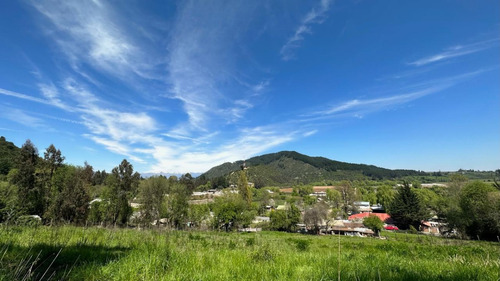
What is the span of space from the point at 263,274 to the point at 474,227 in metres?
63.2

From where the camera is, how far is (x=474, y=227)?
4388cm

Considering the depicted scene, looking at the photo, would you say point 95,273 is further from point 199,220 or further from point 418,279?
point 199,220

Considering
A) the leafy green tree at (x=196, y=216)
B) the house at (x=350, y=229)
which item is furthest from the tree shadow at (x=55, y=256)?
the house at (x=350, y=229)

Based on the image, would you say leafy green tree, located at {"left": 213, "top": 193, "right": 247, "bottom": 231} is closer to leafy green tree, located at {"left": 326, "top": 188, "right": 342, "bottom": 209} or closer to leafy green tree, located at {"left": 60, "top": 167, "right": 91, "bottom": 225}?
leafy green tree, located at {"left": 60, "top": 167, "right": 91, "bottom": 225}

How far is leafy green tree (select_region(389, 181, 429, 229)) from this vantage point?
69812 mm

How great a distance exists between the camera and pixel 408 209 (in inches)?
2785

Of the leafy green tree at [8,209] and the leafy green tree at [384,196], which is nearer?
the leafy green tree at [8,209]

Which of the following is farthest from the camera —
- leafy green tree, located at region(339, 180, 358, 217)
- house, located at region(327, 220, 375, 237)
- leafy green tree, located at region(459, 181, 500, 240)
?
leafy green tree, located at region(339, 180, 358, 217)

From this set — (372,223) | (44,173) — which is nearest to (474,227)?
(372,223)

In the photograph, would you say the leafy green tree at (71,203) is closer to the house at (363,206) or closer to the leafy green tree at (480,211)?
the leafy green tree at (480,211)

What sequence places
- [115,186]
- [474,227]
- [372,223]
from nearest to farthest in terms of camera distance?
[115,186] → [474,227] → [372,223]

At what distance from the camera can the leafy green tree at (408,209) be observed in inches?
2749

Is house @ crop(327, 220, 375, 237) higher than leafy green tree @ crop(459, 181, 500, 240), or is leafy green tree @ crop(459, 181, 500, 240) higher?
leafy green tree @ crop(459, 181, 500, 240)

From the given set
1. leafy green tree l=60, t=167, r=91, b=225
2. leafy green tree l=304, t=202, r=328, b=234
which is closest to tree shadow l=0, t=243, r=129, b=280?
leafy green tree l=60, t=167, r=91, b=225
